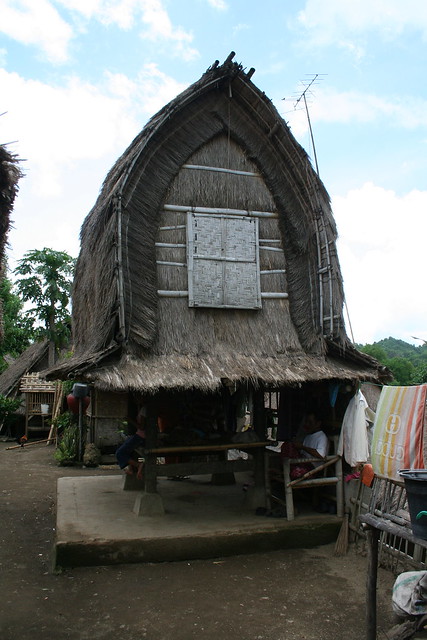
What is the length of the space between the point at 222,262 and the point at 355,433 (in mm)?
3175

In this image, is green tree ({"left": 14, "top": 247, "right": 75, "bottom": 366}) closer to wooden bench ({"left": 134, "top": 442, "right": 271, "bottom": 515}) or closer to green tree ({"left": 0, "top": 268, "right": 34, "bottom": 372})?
green tree ({"left": 0, "top": 268, "right": 34, "bottom": 372})

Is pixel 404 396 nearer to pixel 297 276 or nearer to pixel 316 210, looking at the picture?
pixel 297 276

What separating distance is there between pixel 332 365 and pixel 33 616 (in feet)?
16.4

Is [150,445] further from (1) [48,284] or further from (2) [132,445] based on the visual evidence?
(1) [48,284]

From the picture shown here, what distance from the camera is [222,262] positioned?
830cm

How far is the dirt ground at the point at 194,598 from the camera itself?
5.13 meters

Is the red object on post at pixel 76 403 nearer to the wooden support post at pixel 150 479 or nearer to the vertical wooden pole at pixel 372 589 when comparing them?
the wooden support post at pixel 150 479

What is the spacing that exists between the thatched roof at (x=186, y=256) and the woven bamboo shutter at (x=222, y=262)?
4.9 inches

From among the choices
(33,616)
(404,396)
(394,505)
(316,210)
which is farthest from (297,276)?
(33,616)

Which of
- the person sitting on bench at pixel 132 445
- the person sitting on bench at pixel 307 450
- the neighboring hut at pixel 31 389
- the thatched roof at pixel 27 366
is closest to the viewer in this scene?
the person sitting on bench at pixel 307 450

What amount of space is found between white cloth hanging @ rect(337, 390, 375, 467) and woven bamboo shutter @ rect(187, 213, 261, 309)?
204cm

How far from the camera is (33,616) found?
17.6 feet

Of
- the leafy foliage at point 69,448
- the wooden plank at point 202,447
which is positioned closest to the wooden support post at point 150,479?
the wooden plank at point 202,447

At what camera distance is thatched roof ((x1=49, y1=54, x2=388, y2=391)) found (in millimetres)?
7414
